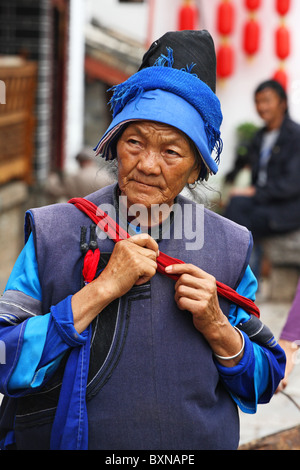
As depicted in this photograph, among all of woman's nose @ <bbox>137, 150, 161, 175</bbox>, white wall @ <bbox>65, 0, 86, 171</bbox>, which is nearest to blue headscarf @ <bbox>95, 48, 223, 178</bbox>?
woman's nose @ <bbox>137, 150, 161, 175</bbox>

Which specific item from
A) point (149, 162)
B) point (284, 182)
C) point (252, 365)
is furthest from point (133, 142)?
point (284, 182)

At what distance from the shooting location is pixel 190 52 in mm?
1940

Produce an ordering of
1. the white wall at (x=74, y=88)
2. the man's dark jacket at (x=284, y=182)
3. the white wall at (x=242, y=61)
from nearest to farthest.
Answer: the man's dark jacket at (x=284, y=182) → the white wall at (x=242, y=61) → the white wall at (x=74, y=88)

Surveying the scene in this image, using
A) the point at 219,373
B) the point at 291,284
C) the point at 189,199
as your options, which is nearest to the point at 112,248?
the point at 189,199

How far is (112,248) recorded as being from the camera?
76.0 inches

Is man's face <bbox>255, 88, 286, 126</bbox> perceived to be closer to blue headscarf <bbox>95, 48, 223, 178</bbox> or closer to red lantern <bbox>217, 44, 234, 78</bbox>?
blue headscarf <bbox>95, 48, 223, 178</bbox>

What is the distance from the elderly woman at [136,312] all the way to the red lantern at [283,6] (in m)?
8.81

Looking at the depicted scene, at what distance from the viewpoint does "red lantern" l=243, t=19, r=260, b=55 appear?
1047cm

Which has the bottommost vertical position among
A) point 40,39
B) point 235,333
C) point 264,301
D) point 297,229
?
point 264,301

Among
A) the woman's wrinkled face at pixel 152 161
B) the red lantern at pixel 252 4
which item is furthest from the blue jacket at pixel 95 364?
the red lantern at pixel 252 4

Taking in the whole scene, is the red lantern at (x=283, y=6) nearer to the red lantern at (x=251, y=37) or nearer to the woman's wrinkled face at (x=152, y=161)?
the red lantern at (x=251, y=37)

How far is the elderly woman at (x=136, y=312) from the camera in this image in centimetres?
181

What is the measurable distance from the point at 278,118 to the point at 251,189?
2.25 feet

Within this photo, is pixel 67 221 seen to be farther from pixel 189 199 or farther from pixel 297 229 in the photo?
pixel 297 229
